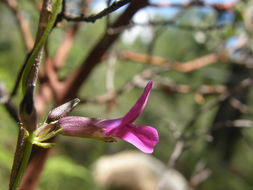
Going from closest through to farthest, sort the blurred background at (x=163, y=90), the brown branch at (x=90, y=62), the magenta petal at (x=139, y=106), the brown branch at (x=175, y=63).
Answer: the magenta petal at (x=139, y=106), the brown branch at (x=90, y=62), the blurred background at (x=163, y=90), the brown branch at (x=175, y=63)

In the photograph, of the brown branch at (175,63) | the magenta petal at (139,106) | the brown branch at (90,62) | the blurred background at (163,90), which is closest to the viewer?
the magenta petal at (139,106)

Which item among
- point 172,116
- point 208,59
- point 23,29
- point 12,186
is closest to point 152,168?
point 172,116

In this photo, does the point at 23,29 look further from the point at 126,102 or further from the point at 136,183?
the point at 136,183

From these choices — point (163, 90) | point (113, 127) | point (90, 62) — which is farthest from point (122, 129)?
point (163, 90)

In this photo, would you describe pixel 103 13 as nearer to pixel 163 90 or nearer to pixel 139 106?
pixel 139 106

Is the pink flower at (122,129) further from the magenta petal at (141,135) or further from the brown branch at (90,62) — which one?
the brown branch at (90,62)

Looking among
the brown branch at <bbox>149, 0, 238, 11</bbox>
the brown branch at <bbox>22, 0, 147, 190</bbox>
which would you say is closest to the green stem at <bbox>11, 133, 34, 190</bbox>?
the brown branch at <bbox>22, 0, 147, 190</bbox>

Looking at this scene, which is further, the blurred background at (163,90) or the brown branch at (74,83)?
the blurred background at (163,90)

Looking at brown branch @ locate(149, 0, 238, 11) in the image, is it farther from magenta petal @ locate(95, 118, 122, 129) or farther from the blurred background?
magenta petal @ locate(95, 118, 122, 129)

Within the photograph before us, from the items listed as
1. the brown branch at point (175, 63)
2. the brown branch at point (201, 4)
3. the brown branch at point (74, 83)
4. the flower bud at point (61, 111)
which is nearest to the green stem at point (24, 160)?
the flower bud at point (61, 111)
